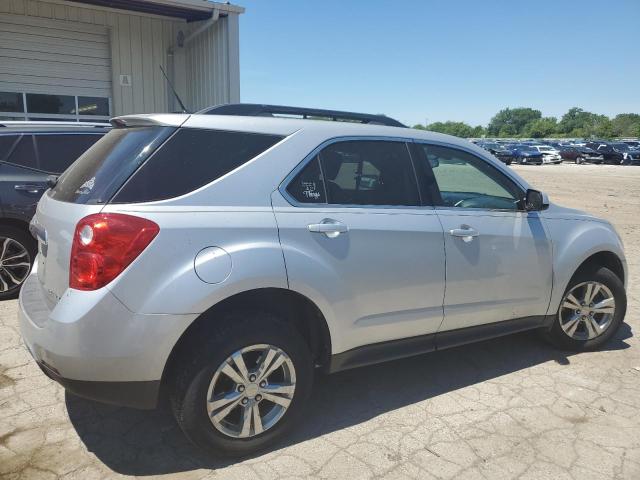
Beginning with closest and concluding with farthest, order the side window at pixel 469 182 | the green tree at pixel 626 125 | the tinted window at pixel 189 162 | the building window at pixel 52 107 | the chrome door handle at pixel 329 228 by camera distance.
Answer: the tinted window at pixel 189 162, the chrome door handle at pixel 329 228, the side window at pixel 469 182, the building window at pixel 52 107, the green tree at pixel 626 125

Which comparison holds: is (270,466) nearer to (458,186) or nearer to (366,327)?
(366,327)

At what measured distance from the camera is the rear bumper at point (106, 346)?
2.31m

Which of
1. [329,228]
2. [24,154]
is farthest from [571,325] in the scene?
[24,154]

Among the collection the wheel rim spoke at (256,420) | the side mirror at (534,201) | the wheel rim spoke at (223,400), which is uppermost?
the side mirror at (534,201)

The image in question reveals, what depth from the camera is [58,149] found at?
5.31m

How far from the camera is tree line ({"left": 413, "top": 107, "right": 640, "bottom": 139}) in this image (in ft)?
327

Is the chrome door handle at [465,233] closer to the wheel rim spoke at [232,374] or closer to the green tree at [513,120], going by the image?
the wheel rim spoke at [232,374]

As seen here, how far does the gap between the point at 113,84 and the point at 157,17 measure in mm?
1601

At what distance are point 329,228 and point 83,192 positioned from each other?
1265 mm

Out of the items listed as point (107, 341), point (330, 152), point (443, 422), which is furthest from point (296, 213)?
point (443, 422)

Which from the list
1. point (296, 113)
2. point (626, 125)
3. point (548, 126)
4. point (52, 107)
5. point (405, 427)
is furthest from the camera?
point (548, 126)

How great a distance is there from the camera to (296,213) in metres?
2.74

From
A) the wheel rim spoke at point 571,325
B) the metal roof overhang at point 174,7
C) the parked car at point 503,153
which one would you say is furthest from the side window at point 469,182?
the parked car at point 503,153

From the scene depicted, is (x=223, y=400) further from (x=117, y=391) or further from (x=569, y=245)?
(x=569, y=245)
